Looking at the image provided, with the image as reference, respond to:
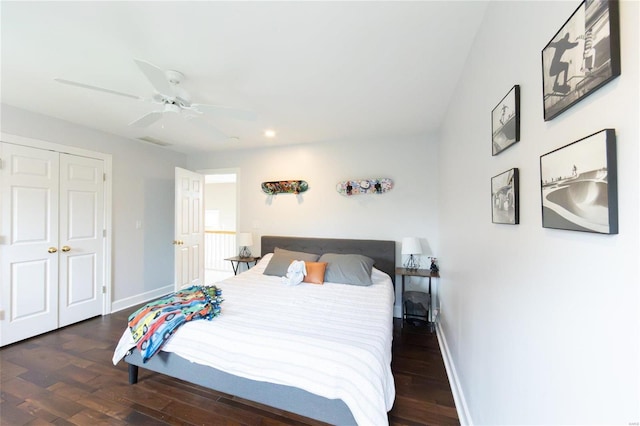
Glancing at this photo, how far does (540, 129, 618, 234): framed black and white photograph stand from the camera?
1.76ft

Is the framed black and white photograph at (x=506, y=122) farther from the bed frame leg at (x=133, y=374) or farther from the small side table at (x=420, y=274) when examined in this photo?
the bed frame leg at (x=133, y=374)

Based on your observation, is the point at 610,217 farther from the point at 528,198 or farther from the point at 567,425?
the point at 567,425

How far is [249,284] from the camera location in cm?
280

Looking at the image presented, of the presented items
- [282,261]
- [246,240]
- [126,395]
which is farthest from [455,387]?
[246,240]

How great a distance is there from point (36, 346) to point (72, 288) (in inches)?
27.4

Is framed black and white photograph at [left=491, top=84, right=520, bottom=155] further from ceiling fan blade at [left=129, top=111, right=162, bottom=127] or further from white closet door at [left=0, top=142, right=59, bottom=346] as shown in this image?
white closet door at [left=0, top=142, right=59, bottom=346]

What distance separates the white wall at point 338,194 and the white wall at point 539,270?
64.2 inches

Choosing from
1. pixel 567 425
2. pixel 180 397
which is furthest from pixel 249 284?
pixel 567 425

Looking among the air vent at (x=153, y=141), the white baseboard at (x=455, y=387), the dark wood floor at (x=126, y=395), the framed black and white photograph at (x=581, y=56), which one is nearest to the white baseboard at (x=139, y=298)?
the dark wood floor at (x=126, y=395)

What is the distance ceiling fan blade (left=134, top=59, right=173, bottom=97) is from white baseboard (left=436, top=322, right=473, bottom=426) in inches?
112

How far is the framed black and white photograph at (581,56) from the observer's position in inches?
21.2

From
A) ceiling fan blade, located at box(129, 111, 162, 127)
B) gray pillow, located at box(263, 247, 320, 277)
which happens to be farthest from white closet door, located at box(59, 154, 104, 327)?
gray pillow, located at box(263, 247, 320, 277)

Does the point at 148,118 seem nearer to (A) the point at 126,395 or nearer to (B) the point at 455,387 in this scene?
(A) the point at 126,395

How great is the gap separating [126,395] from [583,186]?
114 inches
